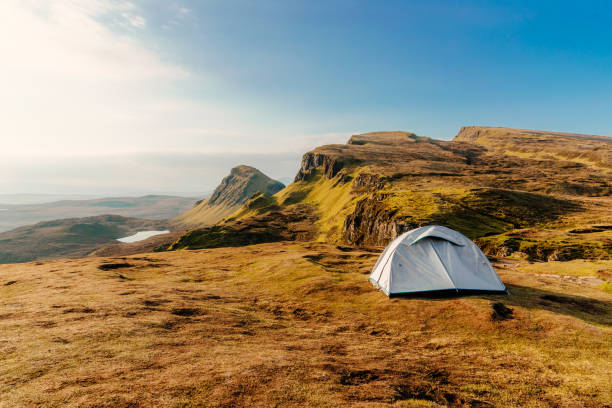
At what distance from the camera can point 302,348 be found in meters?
12.7

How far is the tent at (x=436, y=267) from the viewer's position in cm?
1967

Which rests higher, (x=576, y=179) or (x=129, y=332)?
(x=576, y=179)

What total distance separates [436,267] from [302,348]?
41.7ft

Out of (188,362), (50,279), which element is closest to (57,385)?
(188,362)

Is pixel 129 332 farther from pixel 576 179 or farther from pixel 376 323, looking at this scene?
pixel 576 179

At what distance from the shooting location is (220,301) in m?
21.4

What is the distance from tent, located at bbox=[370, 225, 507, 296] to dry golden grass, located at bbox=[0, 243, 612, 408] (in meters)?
1.18

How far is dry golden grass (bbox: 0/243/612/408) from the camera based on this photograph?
8.49 m

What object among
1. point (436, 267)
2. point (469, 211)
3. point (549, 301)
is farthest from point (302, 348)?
point (469, 211)

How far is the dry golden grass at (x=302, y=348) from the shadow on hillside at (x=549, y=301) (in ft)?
0.45

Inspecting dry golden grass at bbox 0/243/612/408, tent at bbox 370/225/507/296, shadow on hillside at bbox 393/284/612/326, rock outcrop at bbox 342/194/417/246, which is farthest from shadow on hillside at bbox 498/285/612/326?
rock outcrop at bbox 342/194/417/246

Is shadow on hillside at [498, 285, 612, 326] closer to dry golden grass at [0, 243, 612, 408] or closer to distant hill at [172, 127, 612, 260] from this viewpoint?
dry golden grass at [0, 243, 612, 408]

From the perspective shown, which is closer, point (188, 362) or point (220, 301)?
point (188, 362)

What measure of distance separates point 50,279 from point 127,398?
30024 millimetres
